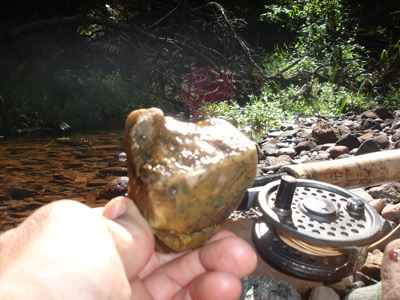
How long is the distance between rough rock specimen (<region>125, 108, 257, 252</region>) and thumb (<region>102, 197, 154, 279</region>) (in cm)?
5

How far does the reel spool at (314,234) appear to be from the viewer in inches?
69.2

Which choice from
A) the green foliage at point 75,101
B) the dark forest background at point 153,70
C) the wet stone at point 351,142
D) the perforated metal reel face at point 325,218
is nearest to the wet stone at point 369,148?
the wet stone at point 351,142

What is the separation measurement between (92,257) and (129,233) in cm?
→ 26

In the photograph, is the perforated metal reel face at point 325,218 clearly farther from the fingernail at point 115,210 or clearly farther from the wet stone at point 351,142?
the wet stone at point 351,142

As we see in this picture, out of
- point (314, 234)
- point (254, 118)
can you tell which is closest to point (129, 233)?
point (314, 234)

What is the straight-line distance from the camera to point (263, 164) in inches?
173

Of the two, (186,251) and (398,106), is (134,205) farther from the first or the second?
(398,106)

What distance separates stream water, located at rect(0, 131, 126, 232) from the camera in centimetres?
356

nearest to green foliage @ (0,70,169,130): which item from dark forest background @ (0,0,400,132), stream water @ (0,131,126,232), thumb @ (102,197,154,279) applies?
dark forest background @ (0,0,400,132)

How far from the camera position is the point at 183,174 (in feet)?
4.22

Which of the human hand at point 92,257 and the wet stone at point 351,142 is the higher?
the human hand at point 92,257

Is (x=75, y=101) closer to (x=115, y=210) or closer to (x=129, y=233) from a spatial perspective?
(x=115, y=210)

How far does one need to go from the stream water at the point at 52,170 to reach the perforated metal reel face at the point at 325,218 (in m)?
2.21

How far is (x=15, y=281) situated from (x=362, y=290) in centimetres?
174
